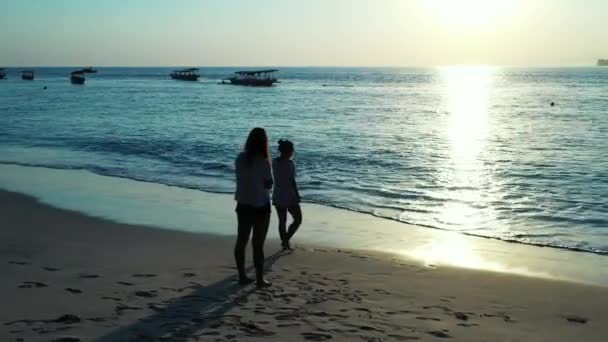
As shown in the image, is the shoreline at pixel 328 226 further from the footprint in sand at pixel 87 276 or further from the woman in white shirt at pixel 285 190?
the footprint in sand at pixel 87 276

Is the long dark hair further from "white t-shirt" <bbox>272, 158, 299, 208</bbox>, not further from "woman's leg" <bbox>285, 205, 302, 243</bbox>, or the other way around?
"woman's leg" <bbox>285, 205, 302, 243</bbox>

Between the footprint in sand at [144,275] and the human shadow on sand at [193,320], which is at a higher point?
the human shadow on sand at [193,320]

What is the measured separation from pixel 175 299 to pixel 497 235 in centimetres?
687

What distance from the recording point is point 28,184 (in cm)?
1608

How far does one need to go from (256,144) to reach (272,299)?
5.64 feet

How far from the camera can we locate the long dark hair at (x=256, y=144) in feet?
22.6

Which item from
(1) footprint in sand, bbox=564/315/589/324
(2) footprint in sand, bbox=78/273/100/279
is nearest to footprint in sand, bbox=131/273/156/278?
(2) footprint in sand, bbox=78/273/100/279

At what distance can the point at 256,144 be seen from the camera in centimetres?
692

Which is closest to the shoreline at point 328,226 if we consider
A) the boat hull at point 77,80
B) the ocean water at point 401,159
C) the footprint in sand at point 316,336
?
the ocean water at point 401,159

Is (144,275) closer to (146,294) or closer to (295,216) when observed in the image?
(146,294)

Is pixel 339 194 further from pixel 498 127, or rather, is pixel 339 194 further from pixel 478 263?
pixel 498 127

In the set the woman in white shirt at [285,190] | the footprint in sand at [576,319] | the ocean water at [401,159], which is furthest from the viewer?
the ocean water at [401,159]

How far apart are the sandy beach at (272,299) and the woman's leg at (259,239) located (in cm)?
18

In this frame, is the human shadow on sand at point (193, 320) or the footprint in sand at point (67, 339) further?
the human shadow on sand at point (193, 320)
